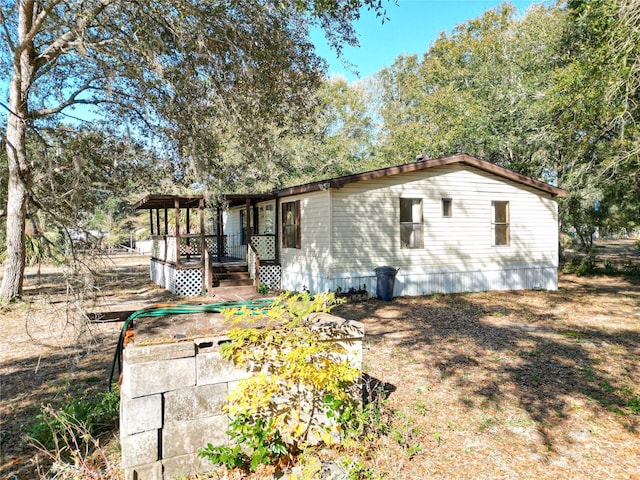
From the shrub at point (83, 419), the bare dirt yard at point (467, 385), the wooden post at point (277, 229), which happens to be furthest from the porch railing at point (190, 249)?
the shrub at point (83, 419)

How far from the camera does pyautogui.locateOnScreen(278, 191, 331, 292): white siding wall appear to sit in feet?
37.0

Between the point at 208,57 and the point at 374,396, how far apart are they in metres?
6.44

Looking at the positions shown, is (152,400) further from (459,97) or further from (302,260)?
(459,97)

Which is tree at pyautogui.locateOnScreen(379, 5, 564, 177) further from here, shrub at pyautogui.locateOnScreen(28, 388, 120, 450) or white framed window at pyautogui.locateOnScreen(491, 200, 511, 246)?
shrub at pyautogui.locateOnScreen(28, 388, 120, 450)

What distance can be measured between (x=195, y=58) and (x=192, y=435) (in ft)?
24.5

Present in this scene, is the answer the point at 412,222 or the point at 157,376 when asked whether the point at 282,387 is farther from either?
the point at 412,222

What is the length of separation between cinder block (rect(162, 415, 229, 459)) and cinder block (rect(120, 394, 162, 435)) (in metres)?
0.12

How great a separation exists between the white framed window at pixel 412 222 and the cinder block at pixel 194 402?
31.3ft

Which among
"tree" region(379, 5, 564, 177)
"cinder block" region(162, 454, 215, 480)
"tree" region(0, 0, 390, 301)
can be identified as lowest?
"cinder block" region(162, 454, 215, 480)

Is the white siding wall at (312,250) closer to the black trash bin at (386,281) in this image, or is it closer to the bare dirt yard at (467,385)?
the black trash bin at (386,281)

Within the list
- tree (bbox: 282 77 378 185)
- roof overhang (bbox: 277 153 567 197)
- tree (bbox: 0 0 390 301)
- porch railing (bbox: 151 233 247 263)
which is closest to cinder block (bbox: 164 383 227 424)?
tree (bbox: 0 0 390 301)

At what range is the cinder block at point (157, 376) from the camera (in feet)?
9.75

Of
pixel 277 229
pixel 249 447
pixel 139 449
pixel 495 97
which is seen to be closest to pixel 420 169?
pixel 277 229

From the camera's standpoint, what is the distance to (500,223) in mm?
13203
